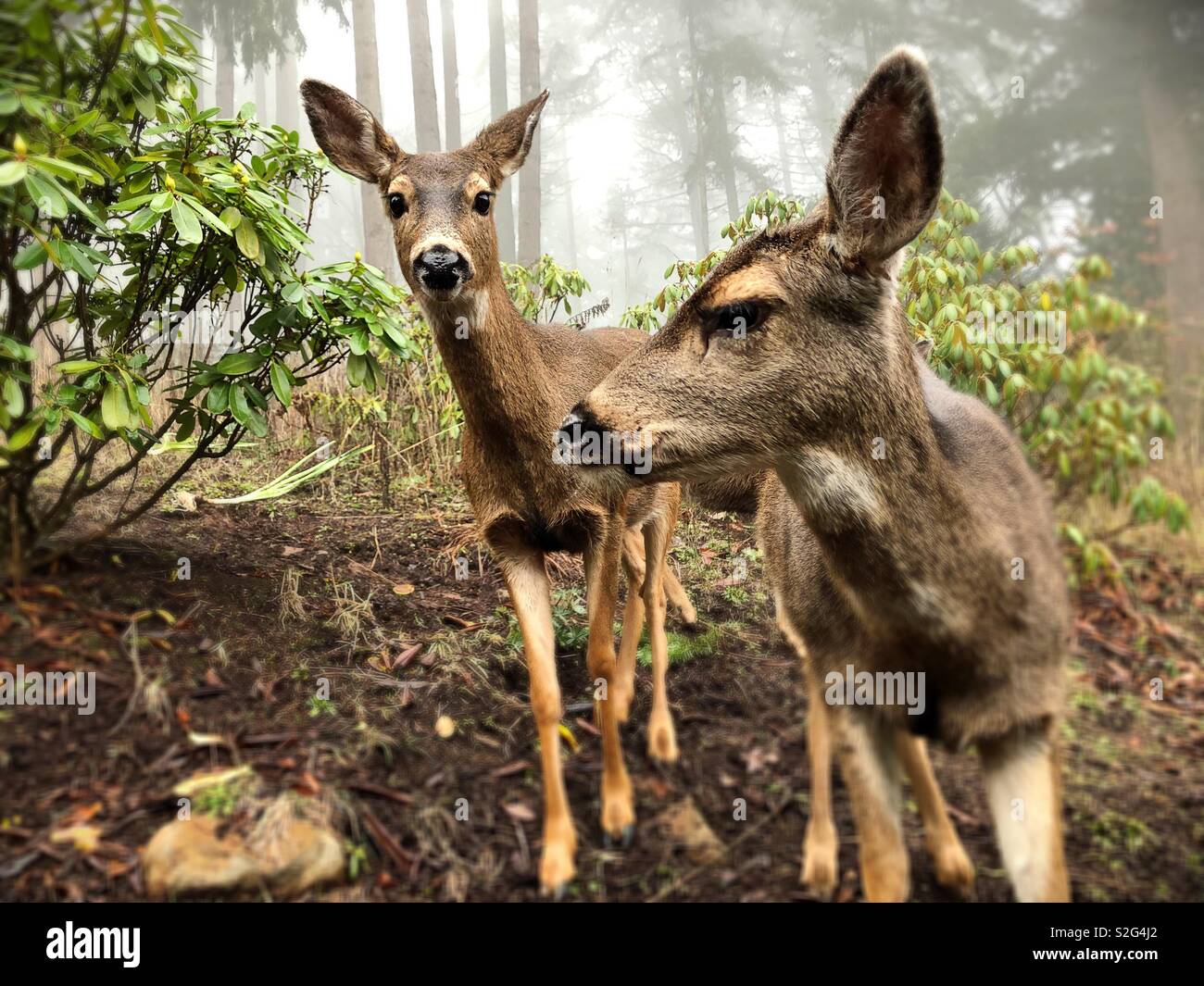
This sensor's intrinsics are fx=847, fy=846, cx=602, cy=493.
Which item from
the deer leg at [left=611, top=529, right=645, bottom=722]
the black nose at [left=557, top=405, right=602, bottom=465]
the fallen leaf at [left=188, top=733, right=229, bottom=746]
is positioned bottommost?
the fallen leaf at [left=188, top=733, right=229, bottom=746]

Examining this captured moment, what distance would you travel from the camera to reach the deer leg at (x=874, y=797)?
2133 millimetres

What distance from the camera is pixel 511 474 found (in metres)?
2.96

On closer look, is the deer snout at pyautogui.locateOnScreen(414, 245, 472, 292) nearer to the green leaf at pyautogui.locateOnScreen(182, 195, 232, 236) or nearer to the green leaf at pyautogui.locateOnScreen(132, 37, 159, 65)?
the green leaf at pyautogui.locateOnScreen(182, 195, 232, 236)

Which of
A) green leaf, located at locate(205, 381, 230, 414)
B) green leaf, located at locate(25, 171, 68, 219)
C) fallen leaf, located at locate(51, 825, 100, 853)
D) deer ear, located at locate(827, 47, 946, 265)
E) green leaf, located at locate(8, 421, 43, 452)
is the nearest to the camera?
deer ear, located at locate(827, 47, 946, 265)

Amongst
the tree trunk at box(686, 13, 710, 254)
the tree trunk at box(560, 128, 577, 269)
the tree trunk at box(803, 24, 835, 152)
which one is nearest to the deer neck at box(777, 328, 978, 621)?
the tree trunk at box(803, 24, 835, 152)

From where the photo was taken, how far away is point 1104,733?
2.15 meters

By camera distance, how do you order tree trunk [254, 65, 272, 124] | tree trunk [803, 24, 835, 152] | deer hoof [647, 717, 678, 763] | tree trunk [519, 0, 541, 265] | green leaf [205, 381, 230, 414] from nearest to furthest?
deer hoof [647, 717, 678, 763], green leaf [205, 381, 230, 414], tree trunk [803, 24, 835, 152], tree trunk [519, 0, 541, 265], tree trunk [254, 65, 272, 124]

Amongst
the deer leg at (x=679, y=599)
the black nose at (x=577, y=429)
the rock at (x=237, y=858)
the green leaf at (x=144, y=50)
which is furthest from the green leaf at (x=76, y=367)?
the deer leg at (x=679, y=599)

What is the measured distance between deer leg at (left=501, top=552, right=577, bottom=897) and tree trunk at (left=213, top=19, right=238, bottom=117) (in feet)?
7.30

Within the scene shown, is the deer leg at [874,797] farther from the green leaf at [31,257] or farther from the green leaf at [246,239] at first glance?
the green leaf at [31,257]

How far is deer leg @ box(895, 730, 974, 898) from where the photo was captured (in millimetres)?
2111

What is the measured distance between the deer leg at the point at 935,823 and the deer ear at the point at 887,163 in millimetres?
1282
